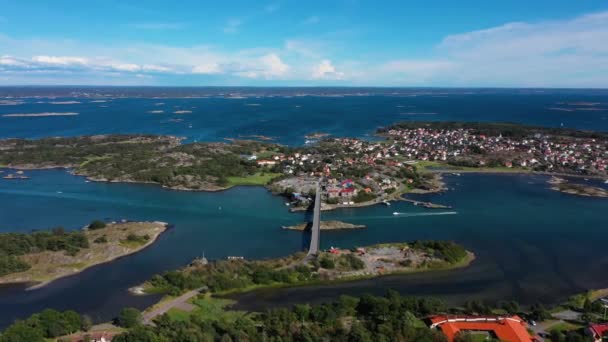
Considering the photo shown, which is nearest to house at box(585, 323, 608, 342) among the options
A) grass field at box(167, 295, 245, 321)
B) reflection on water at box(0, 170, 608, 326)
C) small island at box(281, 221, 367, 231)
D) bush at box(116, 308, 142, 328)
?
reflection on water at box(0, 170, 608, 326)

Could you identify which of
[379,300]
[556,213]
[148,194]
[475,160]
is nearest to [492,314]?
[379,300]

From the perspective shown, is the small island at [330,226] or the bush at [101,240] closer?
the bush at [101,240]

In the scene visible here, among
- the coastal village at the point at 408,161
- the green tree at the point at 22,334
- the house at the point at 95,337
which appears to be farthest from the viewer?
the coastal village at the point at 408,161

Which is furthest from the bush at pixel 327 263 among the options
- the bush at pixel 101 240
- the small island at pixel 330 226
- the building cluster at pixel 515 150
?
the building cluster at pixel 515 150

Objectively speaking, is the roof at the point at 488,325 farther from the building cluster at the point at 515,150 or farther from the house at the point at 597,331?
the building cluster at the point at 515,150

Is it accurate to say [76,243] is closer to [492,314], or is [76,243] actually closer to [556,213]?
[492,314]

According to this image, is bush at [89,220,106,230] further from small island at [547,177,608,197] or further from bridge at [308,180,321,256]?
small island at [547,177,608,197]
